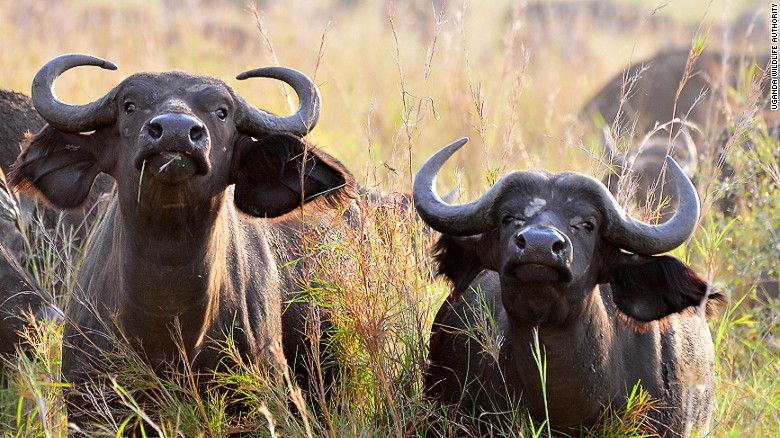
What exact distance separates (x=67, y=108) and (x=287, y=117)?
3.06 ft

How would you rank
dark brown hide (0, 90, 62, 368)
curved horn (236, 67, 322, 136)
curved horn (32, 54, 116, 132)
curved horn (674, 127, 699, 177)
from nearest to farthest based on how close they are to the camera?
1. curved horn (32, 54, 116, 132)
2. curved horn (236, 67, 322, 136)
3. dark brown hide (0, 90, 62, 368)
4. curved horn (674, 127, 699, 177)

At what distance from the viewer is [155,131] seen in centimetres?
462

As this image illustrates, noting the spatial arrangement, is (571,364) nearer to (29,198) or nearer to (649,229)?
(649,229)

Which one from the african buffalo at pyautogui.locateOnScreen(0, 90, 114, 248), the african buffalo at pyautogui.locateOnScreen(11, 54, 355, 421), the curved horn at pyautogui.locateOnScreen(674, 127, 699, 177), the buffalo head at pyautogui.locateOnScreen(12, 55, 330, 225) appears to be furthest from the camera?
the curved horn at pyautogui.locateOnScreen(674, 127, 699, 177)

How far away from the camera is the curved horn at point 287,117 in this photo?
204 inches

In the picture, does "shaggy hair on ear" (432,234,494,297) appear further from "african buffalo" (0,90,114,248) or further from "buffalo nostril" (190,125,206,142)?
"african buffalo" (0,90,114,248)

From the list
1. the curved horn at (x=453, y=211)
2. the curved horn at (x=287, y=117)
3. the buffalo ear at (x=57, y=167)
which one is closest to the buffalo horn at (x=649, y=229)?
the curved horn at (x=453, y=211)

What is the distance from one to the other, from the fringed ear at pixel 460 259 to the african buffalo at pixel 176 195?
48 centimetres

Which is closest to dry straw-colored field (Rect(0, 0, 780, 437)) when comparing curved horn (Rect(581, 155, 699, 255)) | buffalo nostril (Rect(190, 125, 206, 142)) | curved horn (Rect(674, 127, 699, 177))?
curved horn (Rect(581, 155, 699, 255))

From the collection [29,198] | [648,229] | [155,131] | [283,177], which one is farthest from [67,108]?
[648,229]

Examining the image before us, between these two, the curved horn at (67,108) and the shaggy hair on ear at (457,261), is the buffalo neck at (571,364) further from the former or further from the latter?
the curved horn at (67,108)

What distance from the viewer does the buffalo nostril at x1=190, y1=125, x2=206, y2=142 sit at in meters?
4.63

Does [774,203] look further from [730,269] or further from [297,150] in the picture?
[297,150]

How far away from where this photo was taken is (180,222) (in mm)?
4926
